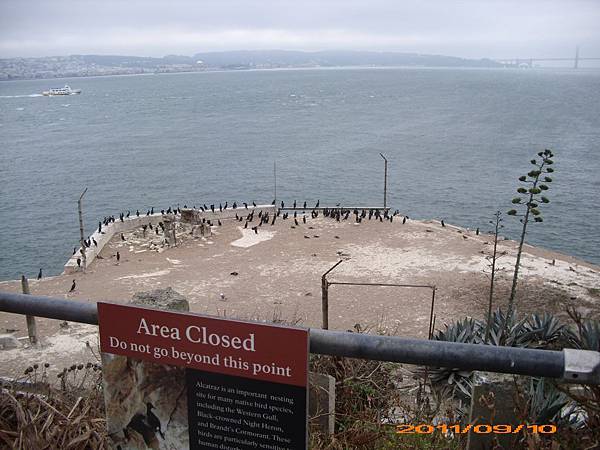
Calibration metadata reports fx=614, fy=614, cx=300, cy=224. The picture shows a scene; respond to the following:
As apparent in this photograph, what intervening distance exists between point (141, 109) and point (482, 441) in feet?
369

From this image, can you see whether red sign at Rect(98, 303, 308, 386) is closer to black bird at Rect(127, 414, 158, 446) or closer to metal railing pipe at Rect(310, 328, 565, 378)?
metal railing pipe at Rect(310, 328, 565, 378)

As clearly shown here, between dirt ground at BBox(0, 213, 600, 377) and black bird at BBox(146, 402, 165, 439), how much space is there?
11459 millimetres

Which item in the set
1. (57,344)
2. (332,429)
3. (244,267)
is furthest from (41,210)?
(332,429)

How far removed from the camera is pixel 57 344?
13906 millimetres

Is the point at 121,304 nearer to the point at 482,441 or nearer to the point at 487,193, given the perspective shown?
the point at 482,441

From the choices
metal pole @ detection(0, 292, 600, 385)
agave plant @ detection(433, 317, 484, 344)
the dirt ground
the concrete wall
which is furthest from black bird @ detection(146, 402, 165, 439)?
the concrete wall

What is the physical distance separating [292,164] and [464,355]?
173 feet

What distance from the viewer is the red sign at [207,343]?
1912mm

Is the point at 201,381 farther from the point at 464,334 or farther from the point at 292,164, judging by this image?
the point at 292,164

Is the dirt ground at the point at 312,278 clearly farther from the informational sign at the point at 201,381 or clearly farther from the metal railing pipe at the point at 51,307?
the informational sign at the point at 201,381

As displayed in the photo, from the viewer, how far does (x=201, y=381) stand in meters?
2.06
